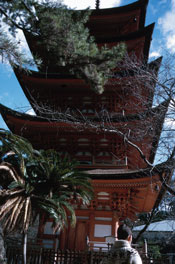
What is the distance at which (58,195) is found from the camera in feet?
24.3

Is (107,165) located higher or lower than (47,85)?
lower

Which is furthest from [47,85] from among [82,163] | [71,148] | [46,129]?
[82,163]

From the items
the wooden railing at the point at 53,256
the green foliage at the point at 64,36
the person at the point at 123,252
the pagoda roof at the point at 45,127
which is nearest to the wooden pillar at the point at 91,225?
the wooden railing at the point at 53,256

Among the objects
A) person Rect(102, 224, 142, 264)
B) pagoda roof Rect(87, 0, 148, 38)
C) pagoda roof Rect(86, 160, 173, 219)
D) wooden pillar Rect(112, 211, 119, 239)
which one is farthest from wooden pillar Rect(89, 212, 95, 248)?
pagoda roof Rect(87, 0, 148, 38)

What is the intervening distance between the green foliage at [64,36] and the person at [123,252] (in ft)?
14.9

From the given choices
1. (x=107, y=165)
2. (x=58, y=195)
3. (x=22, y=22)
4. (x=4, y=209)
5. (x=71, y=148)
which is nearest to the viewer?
(x=22, y=22)

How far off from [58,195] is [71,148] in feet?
13.0

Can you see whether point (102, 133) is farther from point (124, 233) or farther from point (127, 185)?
point (124, 233)

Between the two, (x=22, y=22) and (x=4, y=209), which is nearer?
(x=22, y=22)

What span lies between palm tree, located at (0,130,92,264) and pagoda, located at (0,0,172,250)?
1246 millimetres

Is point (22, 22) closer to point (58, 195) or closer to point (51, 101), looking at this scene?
point (58, 195)

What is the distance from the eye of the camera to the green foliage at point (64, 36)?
5.62 metres

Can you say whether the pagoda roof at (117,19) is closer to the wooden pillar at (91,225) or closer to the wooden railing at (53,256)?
the wooden pillar at (91,225)

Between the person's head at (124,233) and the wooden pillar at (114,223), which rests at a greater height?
the wooden pillar at (114,223)
